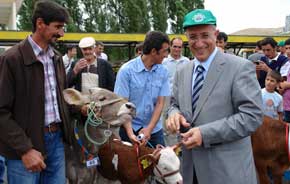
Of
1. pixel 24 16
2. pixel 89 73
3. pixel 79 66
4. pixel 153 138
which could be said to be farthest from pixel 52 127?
pixel 24 16

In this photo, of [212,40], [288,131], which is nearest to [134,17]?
[288,131]

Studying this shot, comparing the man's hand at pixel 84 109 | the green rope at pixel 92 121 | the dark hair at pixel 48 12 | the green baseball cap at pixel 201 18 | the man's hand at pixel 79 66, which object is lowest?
the green rope at pixel 92 121

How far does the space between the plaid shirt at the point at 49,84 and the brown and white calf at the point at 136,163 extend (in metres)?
1.00

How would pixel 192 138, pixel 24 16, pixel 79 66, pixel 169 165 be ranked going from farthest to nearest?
pixel 24 16 → pixel 79 66 → pixel 169 165 → pixel 192 138

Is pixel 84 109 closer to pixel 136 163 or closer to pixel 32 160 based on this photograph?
pixel 136 163

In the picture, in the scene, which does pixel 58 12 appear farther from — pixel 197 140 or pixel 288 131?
pixel 288 131

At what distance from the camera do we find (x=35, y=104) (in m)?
3.37

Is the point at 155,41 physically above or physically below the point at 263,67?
above

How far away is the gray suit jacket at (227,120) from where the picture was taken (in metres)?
2.73

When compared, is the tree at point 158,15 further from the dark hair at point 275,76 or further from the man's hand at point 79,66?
the man's hand at point 79,66

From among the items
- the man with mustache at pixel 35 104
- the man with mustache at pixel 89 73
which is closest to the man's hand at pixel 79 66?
the man with mustache at pixel 89 73

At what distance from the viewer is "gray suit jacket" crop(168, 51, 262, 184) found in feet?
8.95

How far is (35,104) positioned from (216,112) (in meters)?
1.53

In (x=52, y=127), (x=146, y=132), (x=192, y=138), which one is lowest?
(x=146, y=132)
